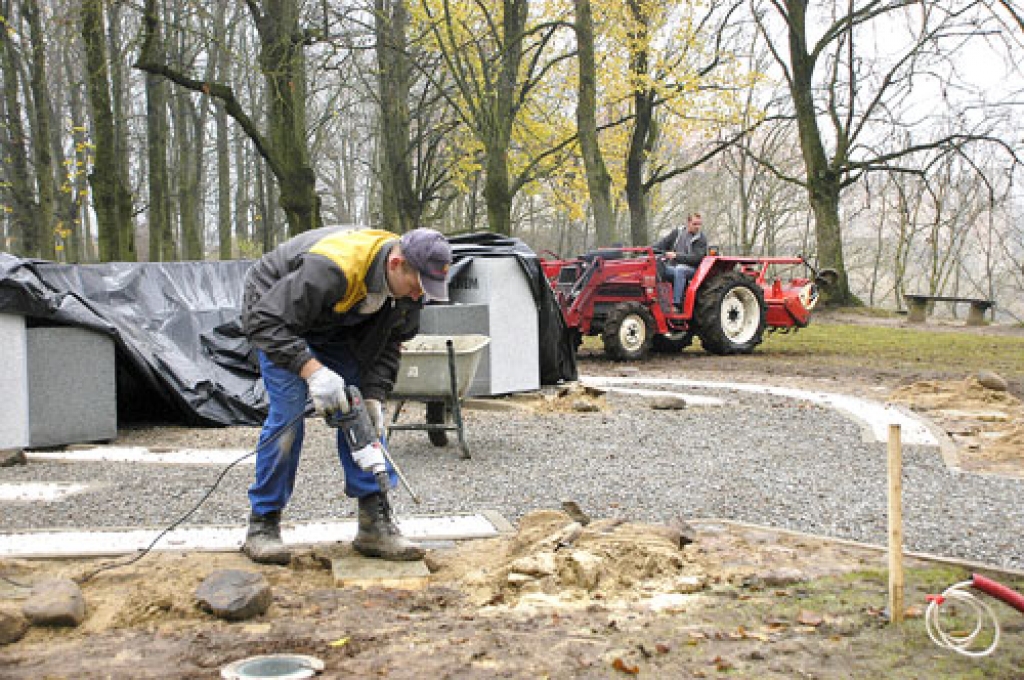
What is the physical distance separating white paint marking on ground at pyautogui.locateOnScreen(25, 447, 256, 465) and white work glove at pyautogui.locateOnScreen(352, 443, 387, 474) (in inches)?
125

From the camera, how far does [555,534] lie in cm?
443

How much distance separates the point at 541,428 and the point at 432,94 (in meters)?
20.4

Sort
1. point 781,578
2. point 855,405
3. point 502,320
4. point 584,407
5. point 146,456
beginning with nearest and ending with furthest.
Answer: point 781,578
point 146,456
point 584,407
point 855,405
point 502,320

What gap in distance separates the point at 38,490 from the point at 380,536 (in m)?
3.00

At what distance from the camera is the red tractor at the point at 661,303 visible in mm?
13484

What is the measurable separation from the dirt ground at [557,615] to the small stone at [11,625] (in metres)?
0.03

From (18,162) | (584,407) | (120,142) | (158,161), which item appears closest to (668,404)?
(584,407)

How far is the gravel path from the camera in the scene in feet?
17.8

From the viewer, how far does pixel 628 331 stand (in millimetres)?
13656

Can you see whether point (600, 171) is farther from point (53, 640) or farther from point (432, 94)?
point (53, 640)

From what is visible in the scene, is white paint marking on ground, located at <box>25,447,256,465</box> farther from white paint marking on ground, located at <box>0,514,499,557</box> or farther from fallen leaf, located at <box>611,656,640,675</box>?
fallen leaf, located at <box>611,656,640,675</box>

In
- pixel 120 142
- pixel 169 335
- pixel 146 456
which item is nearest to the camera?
pixel 146 456

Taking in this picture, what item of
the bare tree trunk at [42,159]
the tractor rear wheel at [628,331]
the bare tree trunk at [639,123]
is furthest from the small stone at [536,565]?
the bare tree trunk at [639,123]

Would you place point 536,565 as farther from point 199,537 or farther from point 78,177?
point 78,177
